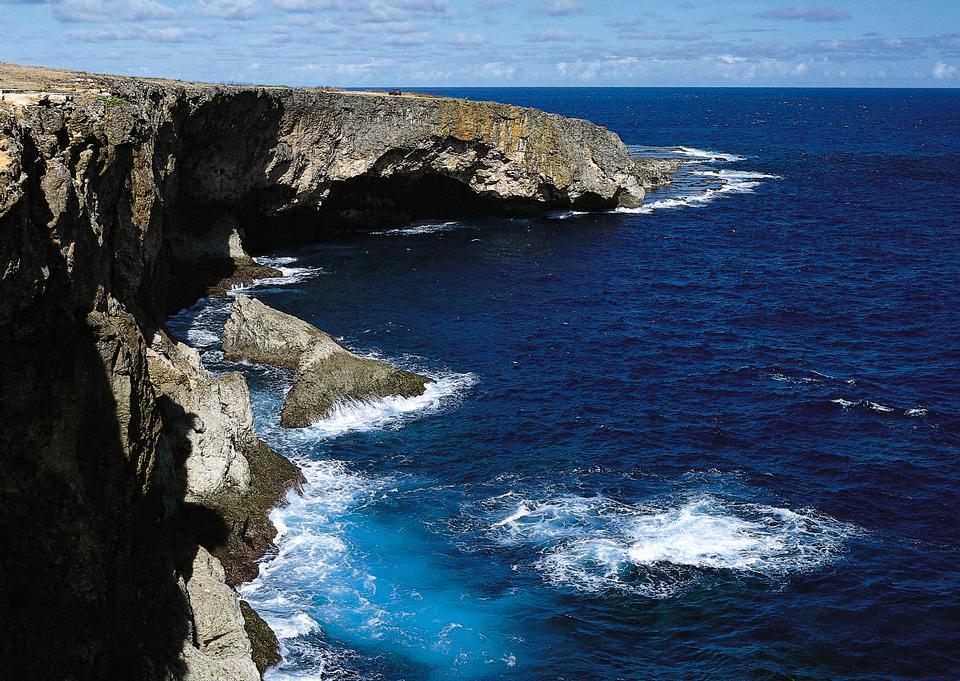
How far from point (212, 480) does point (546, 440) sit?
48.5 ft

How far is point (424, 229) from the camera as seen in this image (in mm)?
80250

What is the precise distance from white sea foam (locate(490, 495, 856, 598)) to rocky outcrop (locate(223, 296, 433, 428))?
11213mm

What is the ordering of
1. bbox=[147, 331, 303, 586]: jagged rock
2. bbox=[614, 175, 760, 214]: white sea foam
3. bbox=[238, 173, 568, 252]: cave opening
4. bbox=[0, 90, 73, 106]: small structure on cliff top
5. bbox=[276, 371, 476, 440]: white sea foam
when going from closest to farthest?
bbox=[0, 90, 73, 106]: small structure on cliff top → bbox=[147, 331, 303, 586]: jagged rock → bbox=[276, 371, 476, 440]: white sea foam → bbox=[238, 173, 568, 252]: cave opening → bbox=[614, 175, 760, 214]: white sea foam

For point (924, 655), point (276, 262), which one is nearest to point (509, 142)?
point (276, 262)

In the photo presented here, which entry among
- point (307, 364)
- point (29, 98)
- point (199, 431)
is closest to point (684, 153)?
point (307, 364)

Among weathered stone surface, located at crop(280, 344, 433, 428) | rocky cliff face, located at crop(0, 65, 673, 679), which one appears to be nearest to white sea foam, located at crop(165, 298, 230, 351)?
rocky cliff face, located at crop(0, 65, 673, 679)

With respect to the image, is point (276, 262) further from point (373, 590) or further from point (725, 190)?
point (725, 190)

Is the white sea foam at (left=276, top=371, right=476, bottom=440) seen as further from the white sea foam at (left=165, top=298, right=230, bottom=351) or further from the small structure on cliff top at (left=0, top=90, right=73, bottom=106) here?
the small structure on cliff top at (left=0, top=90, right=73, bottom=106)

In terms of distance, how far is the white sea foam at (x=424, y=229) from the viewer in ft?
256

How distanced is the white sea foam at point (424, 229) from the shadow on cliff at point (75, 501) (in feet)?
191

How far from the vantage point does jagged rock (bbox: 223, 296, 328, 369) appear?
43.4m

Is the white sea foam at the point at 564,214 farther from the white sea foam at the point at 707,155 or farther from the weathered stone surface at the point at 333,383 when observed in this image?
the white sea foam at the point at 707,155

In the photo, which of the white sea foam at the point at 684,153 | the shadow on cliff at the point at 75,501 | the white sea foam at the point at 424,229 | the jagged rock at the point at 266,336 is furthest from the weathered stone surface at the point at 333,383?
the white sea foam at the point at 684,153

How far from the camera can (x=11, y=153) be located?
15.2 meters
